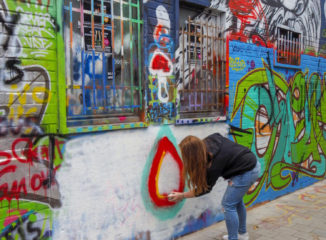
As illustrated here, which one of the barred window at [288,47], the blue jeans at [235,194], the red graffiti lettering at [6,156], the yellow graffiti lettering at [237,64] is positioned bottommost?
the blue jeans at [235,194]

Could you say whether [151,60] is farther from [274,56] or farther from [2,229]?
[274,56]

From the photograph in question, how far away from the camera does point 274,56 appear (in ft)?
20.0

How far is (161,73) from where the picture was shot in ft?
13.8

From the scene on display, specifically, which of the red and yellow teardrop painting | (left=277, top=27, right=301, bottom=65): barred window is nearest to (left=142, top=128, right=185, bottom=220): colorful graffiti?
the red and yellow teardrop painting

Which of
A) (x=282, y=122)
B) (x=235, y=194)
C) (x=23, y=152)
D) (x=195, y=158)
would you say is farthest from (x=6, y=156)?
(x=282, y=122)

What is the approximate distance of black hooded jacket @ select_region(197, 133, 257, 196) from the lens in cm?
339

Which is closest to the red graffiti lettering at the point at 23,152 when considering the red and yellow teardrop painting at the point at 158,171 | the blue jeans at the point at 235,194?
the red and yellow teardrop painting at the point at 158,171

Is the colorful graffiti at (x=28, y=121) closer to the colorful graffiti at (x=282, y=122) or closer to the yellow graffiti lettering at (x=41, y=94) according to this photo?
the yellow graffiti lettering at (x=41, y=94)

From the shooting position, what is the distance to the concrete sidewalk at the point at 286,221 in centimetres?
450

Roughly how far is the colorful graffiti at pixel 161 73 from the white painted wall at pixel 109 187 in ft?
0.69

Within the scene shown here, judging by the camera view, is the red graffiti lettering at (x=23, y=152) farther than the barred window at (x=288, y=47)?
No

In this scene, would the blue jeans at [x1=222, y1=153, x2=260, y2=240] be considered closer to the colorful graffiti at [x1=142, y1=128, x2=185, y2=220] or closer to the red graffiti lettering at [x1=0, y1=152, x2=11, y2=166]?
the colorful graffiti at [x1=142, y1=128, x2=185, y2=220]

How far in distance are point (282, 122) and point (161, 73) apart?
127 inches

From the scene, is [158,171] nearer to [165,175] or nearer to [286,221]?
[165,175]
